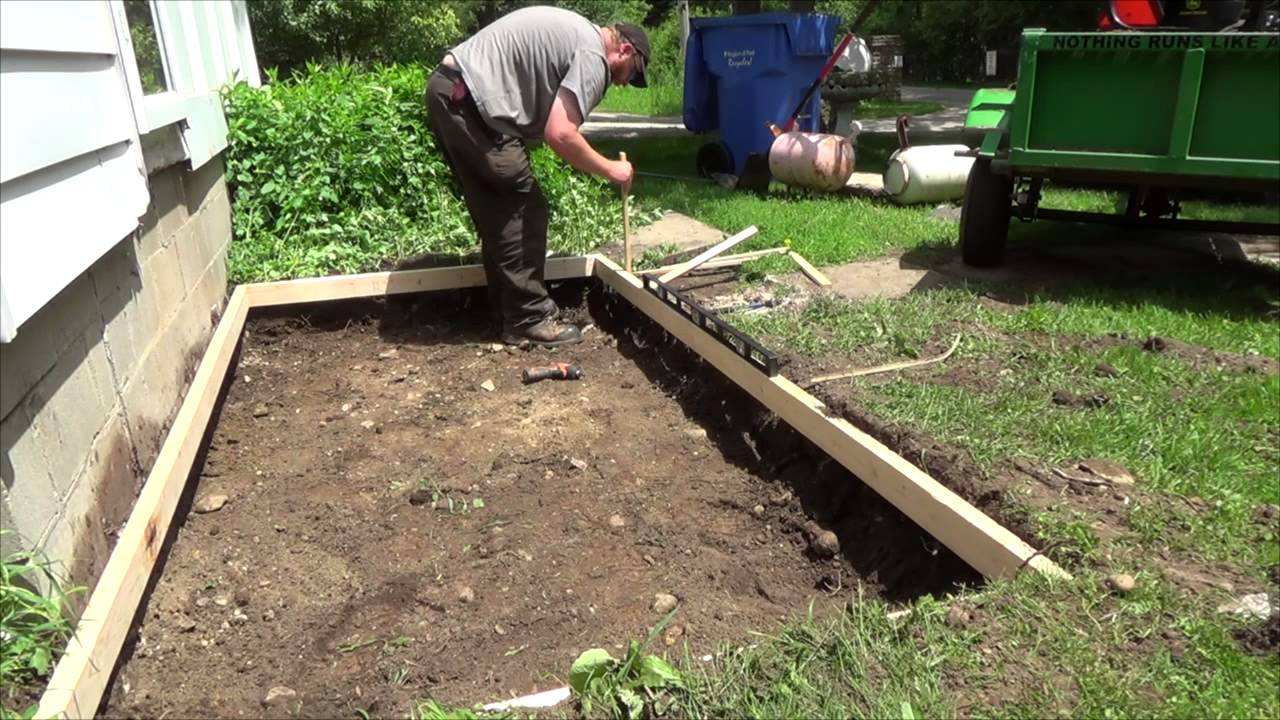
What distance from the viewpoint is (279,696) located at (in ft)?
7.55

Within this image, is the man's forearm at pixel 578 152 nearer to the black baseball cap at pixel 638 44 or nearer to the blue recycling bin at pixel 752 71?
the black baseball cap at pixel 638 44

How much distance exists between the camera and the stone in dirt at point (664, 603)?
8.77 feet

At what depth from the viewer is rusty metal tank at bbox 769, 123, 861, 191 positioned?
24.8ft

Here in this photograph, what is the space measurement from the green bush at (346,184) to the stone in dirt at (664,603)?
3458 millimetres

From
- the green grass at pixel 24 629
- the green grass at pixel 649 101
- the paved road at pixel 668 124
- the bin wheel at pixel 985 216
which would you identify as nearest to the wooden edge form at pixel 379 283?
the bin wheel at pixel 985 216

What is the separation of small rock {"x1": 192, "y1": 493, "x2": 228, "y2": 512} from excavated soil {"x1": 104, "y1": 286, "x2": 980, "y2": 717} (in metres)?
0.02

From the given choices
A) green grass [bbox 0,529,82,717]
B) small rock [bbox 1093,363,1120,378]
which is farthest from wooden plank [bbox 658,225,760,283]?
green grass [bbox 0,529,82,717]

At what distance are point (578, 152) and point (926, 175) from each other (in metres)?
3.96

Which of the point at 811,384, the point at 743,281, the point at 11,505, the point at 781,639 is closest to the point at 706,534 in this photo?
the point at 811,384

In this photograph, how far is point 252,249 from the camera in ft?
17.4

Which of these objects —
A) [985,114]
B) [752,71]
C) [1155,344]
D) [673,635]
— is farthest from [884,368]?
[752,71]

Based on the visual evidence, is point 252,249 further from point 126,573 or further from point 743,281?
point 126,573

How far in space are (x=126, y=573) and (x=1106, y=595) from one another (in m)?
2.49

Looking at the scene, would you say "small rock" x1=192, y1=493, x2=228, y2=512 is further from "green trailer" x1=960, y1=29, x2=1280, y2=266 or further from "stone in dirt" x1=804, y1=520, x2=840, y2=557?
"green trailer" x1=960, y1=29, x2=1280, y2=266
